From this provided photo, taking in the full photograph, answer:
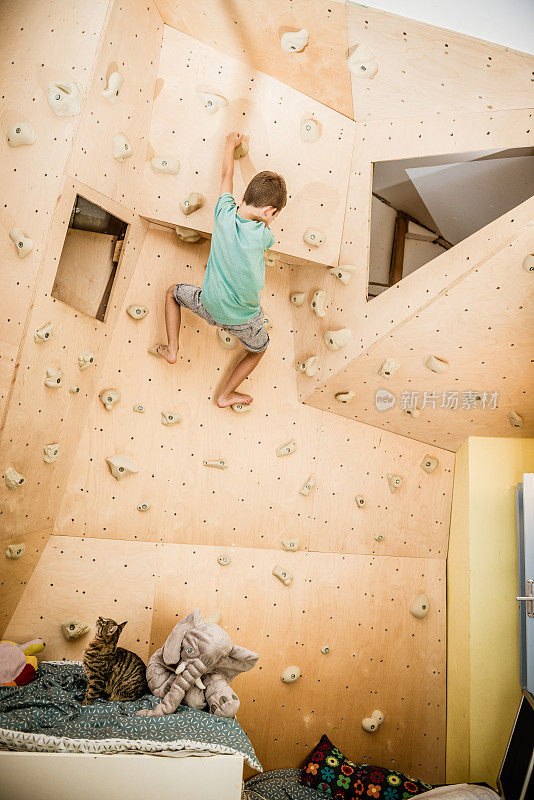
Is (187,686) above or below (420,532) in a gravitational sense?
below

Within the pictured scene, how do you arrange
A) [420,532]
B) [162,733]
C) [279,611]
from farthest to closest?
1. [420,532]
2. [279,611]
3. [162,733]

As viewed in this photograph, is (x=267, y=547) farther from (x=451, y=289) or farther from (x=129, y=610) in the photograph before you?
(x=451, y=289)

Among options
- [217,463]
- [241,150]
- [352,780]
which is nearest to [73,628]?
[217,463]

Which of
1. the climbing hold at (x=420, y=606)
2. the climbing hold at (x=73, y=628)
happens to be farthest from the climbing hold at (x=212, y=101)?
the climbing hold at (x=420, y=606)

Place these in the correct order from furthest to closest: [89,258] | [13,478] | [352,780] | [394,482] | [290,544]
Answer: [394,482], [290,544], [352,780], [89,258], [13,478]

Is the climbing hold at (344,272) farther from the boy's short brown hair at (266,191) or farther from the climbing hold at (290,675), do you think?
the climbing hold at (290,675)

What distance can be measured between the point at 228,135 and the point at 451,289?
1157 mm

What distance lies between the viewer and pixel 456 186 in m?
2.65

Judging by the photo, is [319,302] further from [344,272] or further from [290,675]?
[290,675]

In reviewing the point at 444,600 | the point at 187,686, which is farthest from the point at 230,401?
the point at 444,600

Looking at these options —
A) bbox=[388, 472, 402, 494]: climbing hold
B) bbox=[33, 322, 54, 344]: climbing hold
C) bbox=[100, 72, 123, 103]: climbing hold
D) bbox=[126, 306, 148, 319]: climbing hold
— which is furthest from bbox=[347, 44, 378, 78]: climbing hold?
bbox=[388, 472, 402, 494]: climbing hold

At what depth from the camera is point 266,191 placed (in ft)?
7.73

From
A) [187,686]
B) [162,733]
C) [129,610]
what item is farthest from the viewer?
[129,610]

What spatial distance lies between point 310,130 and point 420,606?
234 cm
